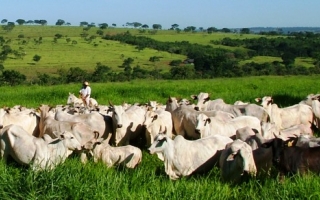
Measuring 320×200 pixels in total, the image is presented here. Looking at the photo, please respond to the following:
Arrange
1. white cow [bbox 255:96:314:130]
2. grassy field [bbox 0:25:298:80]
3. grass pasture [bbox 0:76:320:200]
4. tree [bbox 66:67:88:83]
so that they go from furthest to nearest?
grassy field [bbox 0:25:298:80], tree [bbox 66:67:88:83], white cow [bbox 255:96:314:130], grass pasture [bbox 0:76:320:200]

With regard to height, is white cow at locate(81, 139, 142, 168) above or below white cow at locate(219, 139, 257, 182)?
below

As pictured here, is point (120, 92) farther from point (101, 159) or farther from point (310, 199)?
point (310, 199)

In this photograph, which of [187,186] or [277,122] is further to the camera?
[277,122]

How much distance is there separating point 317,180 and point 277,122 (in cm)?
628

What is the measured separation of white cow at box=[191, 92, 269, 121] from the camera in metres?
13.2

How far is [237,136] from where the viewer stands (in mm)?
10031

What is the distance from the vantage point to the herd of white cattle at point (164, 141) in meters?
8.20

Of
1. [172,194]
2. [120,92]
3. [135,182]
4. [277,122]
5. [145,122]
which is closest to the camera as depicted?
[172,194]

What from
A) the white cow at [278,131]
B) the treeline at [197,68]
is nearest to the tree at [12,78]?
the treeline at [197,68]

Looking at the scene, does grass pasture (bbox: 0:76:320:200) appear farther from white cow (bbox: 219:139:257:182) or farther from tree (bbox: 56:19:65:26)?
tree (bbox: 56:19:65:26)

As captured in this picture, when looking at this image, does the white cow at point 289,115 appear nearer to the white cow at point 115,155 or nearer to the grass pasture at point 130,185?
the grass pasture at point 130,185

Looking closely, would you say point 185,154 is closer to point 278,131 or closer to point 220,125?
point 220,125

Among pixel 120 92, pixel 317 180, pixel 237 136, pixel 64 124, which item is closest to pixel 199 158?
pixel 237 136

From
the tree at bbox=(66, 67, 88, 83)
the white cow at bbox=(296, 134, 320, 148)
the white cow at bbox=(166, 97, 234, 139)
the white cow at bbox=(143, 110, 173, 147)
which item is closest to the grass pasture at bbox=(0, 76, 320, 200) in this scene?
the white cow at bbox=(296, 134, 320, 148)
